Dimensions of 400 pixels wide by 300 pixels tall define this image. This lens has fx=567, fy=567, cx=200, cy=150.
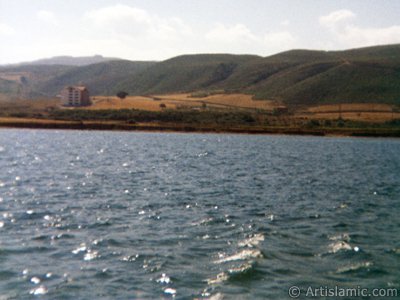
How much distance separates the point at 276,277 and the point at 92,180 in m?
22.7

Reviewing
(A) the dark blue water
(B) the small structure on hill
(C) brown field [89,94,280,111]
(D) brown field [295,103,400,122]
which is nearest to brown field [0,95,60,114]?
(B) the small structure on hill

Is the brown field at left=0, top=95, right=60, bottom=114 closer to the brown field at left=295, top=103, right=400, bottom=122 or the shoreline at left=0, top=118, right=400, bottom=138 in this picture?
the shoreline at left=0, top=118, right=400, bottom=138

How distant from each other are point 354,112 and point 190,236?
132952mm

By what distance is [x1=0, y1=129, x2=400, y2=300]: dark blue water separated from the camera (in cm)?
1452

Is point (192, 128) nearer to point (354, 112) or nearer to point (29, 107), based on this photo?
point (354, 112)

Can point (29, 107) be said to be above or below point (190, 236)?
above

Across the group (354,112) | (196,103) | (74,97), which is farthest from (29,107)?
(354,112)

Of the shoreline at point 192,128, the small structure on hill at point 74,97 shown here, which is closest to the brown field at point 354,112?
the shoreline at point 192,128

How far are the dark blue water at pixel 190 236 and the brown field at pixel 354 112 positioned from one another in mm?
102288

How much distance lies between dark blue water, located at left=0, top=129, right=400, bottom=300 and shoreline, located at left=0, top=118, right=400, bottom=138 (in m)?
78.8

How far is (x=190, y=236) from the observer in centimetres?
1945

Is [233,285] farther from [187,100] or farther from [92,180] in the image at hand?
[187,100]

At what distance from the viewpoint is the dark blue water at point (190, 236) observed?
47.6 feet

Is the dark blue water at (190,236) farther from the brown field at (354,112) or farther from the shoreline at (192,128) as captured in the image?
the brown field at (354,112)
